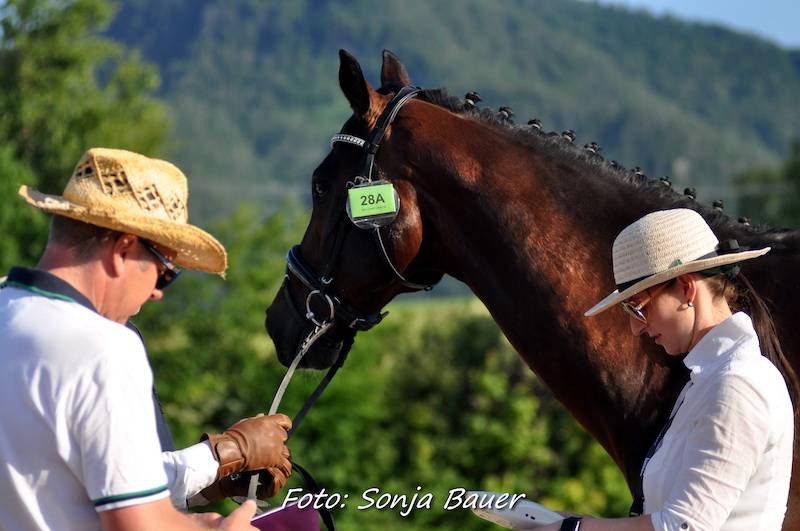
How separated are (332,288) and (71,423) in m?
1.67

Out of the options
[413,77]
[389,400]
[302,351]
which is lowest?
[413,77]

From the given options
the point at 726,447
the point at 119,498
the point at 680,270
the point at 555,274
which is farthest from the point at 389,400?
the point at 119,498

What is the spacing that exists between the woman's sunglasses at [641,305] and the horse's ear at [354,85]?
1403mm

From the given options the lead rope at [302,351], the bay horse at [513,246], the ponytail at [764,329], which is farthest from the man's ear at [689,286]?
the lead rope at [302,351]

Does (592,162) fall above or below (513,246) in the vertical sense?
above

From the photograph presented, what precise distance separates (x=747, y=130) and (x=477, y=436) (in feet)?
580

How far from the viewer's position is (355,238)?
3695 millimetres

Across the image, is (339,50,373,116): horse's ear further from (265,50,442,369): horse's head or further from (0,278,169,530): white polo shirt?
(0,278,169,530): white polo shirt

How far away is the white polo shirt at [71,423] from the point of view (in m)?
2.18

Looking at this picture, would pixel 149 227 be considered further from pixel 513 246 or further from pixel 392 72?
pixel 392 72

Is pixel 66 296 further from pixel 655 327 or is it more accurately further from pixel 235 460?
pixel 655 327

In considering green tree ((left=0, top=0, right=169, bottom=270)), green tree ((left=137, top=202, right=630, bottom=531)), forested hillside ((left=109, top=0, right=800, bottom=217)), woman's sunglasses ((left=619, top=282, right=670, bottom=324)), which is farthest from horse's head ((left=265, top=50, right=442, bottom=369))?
forested hillside ((left=109, top=0, right=800, bottom=217))

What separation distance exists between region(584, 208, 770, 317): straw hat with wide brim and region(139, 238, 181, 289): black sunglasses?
1130 mm

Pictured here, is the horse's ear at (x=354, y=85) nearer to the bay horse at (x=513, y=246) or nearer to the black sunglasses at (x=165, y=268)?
the bay horse at (x=513, y=246)
